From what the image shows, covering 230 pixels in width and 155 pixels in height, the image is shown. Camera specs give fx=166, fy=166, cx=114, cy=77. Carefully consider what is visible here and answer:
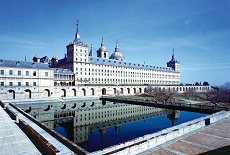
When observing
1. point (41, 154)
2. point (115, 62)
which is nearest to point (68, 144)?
point (41, 154)

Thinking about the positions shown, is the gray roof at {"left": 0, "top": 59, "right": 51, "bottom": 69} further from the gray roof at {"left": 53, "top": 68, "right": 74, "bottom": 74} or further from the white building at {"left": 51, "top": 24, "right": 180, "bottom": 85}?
the white building at {"left": 51, "top": 24, "right": 180, "bottom": 85}

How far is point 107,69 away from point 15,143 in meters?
63.4

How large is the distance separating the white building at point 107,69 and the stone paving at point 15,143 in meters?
47.3

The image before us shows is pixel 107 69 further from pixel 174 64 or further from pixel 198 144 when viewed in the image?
pixel 198 144

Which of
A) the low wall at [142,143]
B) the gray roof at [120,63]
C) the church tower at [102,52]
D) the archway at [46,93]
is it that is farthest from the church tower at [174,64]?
the low wall at [142,143]

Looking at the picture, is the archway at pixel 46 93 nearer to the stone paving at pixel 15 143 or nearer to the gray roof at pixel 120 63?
the gray roof at pixel 120 63

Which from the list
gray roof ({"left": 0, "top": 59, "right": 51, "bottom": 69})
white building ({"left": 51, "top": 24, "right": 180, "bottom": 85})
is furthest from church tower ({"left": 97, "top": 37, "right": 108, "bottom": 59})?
gray roof ({"left": 0, "top": 59, "right": 51, "bottom": 69})

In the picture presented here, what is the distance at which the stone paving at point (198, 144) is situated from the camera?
374 inches

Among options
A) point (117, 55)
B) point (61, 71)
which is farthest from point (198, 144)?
point (117, 55)

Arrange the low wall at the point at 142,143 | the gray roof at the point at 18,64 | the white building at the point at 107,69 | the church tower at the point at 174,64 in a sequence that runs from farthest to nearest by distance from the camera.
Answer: the church tower at the point at 174,64
the white building at the point at 107,69
the gray roof at the point at 18,64
the low wall at the point at 142,143

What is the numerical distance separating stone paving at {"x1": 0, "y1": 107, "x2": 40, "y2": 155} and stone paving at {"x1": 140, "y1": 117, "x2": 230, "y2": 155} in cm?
667

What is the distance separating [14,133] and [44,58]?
66801 mm

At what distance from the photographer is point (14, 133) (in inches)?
508

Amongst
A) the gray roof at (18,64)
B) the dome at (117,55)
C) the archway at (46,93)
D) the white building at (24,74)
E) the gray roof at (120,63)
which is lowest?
the archway at (46,93)
